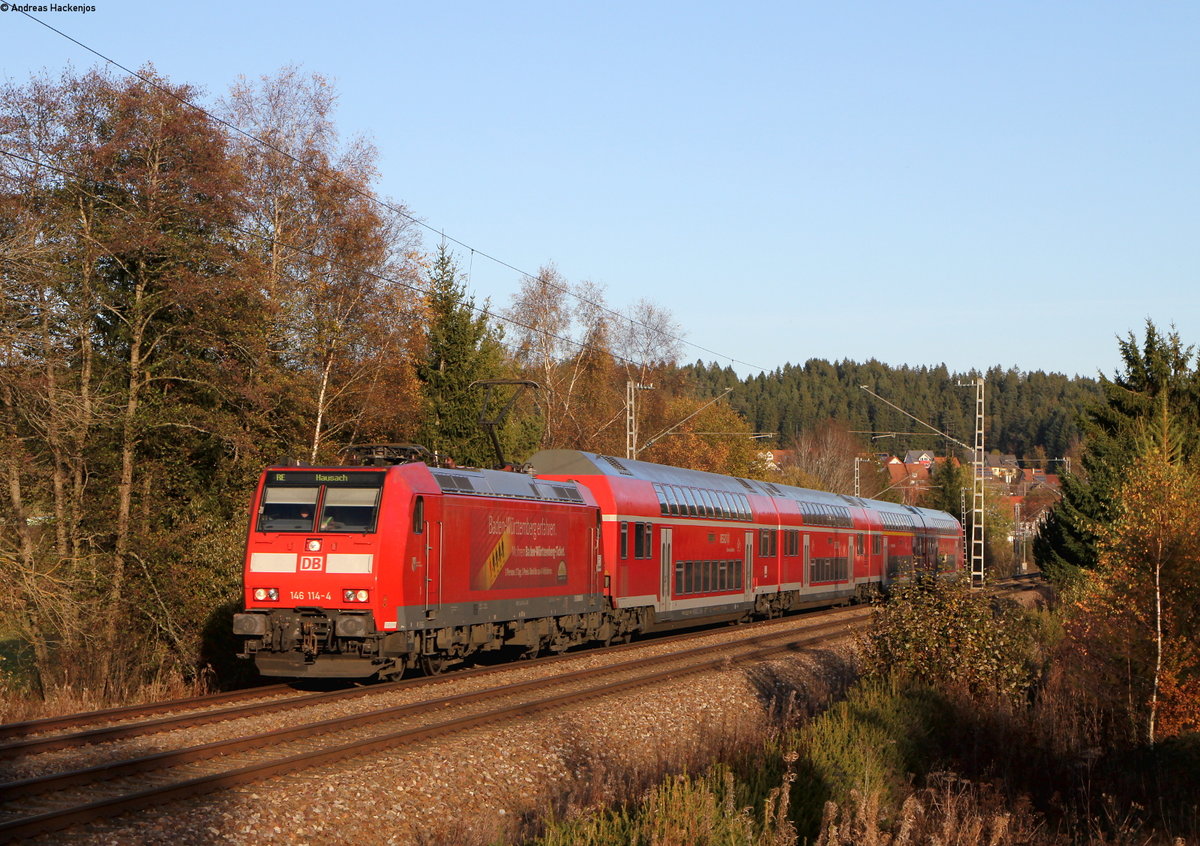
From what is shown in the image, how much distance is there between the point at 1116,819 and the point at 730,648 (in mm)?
10546

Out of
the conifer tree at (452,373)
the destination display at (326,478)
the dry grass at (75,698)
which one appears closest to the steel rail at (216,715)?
the dry grass at (75,698)

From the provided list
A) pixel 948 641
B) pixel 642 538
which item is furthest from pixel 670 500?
pixel 948 641

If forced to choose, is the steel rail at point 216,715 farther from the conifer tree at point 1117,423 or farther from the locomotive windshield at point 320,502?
the conifer tree at point 1117,423

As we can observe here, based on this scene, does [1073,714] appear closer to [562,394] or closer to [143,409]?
[143,409]

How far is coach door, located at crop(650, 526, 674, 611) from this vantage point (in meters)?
25.5

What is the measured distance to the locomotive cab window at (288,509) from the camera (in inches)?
645

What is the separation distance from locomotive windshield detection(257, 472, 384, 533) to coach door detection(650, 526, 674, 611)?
1029 cm

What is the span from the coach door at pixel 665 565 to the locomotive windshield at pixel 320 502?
10291 mm

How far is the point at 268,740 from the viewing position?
11867 millimetres

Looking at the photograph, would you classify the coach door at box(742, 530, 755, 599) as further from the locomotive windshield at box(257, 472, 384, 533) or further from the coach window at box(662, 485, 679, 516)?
the locomotive windshield at box(257, 472, 384, 533)

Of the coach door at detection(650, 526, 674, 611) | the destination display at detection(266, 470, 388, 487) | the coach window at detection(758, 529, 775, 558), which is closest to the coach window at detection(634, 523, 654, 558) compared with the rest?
the coach door at detection(650, 526, 674, 611)

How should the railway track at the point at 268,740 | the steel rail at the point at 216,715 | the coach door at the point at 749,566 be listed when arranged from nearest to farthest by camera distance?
the railway track at the point at 268,740 < the steel rail at the point at 216,715 < the coach door at the point at 749,566

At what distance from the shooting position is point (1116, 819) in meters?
13.2

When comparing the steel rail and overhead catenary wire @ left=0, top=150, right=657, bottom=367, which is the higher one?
overhead catenary wire @ left=0, top=150, right=657, bottom=367
